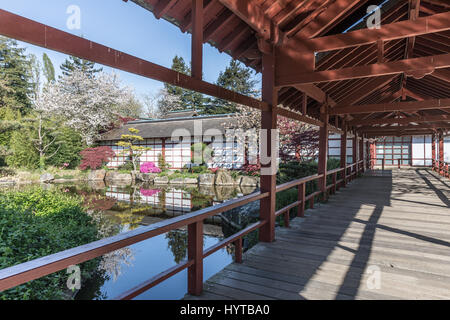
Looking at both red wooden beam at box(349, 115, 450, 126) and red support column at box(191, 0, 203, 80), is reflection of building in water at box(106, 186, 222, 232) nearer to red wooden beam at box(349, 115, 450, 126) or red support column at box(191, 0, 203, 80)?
red support column at box(191, 0, 203, 80)

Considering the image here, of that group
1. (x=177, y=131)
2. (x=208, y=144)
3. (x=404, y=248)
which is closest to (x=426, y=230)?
(x=404, y=248)

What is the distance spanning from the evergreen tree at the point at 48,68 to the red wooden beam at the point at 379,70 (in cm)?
3154

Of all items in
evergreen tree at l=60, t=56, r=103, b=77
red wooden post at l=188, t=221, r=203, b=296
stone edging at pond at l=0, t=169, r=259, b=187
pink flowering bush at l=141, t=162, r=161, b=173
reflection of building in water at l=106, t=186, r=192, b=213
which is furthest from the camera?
evergreen tree at l=60, t=56, r=103, b=77

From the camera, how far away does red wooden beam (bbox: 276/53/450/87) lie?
9.87ft

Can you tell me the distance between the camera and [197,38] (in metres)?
2.34

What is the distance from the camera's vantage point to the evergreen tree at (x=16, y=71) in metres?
21.8

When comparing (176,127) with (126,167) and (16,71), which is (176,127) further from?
(16,71)

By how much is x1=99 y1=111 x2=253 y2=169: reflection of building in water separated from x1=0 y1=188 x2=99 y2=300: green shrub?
1034 cm

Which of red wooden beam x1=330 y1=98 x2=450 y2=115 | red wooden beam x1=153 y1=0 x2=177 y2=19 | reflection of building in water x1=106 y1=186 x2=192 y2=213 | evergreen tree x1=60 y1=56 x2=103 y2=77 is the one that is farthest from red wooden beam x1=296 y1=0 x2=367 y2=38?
evergreen tree x1=60 y1=56 x2=103 y2=77

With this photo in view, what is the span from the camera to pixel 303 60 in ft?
11.2

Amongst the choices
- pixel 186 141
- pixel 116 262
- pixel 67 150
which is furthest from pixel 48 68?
pixel 116 262

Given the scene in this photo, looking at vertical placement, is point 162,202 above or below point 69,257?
below

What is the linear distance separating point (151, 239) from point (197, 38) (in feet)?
16.0
